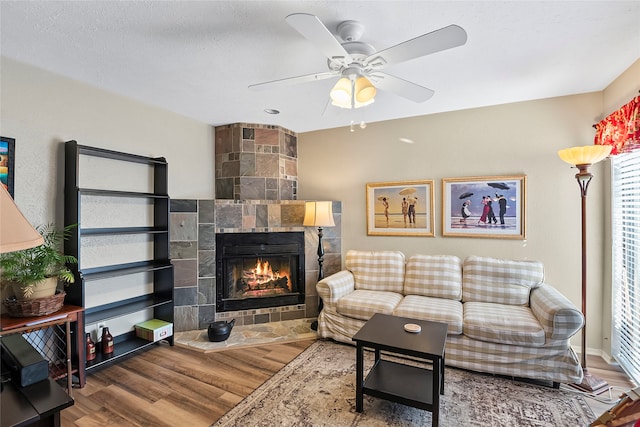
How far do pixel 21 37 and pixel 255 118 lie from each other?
209cm

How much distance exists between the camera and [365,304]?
116 inches

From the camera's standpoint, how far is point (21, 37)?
1985 mm

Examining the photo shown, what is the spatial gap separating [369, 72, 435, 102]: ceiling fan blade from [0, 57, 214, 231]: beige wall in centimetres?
249

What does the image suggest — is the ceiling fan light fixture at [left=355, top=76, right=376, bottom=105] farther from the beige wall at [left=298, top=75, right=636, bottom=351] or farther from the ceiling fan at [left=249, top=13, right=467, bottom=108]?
the beige wall at [left=298, top=75, right=636, bottom=351]

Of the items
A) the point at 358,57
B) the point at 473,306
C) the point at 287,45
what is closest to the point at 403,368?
the point at 473,306

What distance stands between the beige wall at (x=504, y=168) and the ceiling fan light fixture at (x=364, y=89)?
1.97 m

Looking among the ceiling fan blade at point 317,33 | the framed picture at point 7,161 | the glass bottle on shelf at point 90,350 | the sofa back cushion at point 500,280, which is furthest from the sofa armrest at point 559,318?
the framed picture at point 7,161

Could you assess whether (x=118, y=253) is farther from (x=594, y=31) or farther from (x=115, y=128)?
(x=594, y=31)

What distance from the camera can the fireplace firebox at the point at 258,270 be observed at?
3605 mm

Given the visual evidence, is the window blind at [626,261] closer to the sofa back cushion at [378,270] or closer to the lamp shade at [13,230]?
the sofa back cushion at [378,270]

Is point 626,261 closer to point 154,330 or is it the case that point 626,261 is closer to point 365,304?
point 365,304

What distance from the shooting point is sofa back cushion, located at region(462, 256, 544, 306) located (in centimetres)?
288

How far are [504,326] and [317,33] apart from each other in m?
2.52

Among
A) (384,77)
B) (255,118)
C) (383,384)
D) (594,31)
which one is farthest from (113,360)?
(594,31)
